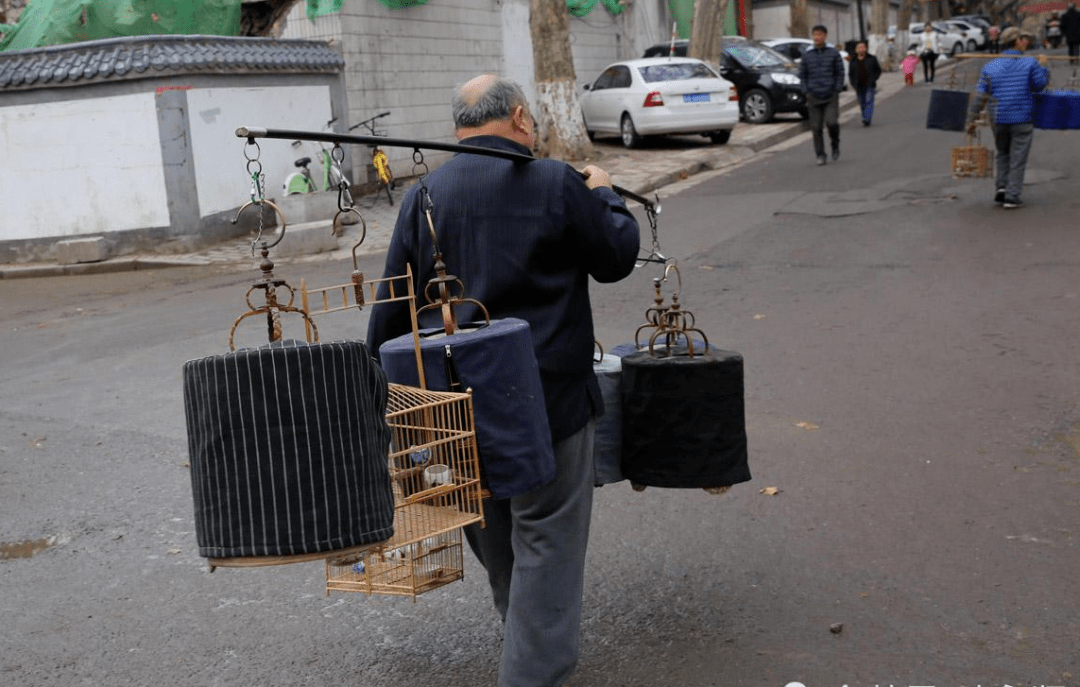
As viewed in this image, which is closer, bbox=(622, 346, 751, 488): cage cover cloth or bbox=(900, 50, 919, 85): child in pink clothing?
bbox=(622, 346, 751, 488): cage cover cloth

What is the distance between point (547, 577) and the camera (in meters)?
3.24

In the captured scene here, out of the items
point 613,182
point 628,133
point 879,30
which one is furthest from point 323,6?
point 879,30

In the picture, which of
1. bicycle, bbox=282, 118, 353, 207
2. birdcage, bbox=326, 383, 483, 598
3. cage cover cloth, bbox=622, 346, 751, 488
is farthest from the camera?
bicycle, bbox=282, 118, 353, 207

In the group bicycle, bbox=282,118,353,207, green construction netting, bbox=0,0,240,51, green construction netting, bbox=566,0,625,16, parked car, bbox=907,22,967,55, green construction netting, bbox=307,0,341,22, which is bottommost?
bicycle, bbox=282,118,353,207

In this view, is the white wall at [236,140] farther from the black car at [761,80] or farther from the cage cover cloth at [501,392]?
the cage cover cloth at [501,392]

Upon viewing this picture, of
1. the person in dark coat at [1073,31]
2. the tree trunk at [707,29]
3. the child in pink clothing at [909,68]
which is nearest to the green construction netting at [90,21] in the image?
the tree trunk at [707,29]

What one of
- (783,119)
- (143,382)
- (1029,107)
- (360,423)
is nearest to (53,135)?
(143,382)

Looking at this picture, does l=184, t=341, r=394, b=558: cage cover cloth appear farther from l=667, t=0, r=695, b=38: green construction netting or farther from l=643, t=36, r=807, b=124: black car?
l=667, t=0, r=695, b=38: green construction netting

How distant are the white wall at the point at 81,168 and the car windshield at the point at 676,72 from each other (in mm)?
9850

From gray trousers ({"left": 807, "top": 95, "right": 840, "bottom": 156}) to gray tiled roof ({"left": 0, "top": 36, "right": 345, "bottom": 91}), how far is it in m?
8.04

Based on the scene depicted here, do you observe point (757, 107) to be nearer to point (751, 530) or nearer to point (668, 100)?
point (668, 100)

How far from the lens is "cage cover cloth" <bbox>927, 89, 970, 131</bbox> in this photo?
37.6 feet

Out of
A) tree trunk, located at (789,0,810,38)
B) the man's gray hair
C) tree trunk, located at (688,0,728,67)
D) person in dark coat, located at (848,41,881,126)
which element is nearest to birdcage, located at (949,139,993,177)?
the man's gray hair

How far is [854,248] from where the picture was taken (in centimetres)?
1093
